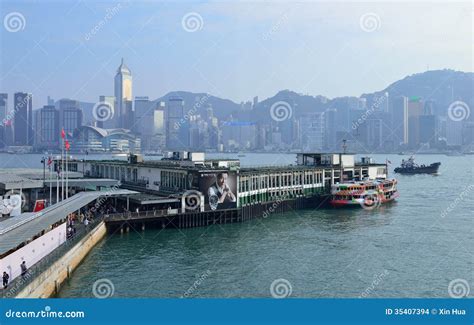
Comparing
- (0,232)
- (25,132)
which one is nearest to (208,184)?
(0,232)

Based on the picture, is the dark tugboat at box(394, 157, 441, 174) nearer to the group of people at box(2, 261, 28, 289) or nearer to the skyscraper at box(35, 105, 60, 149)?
the group of people at box(2, 261, 28, 289)

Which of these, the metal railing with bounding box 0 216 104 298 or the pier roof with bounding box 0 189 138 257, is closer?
the metal railing with bounding box 0 216 104 298

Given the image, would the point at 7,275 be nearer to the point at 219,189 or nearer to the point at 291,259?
the point at 291,259

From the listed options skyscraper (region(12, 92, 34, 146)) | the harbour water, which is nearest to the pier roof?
the harbour water

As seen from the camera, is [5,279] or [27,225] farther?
[27,225]

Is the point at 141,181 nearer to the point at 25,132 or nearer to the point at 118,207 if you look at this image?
the point at 118,207

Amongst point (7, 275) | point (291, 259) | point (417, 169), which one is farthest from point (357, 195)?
point (417, 169)
